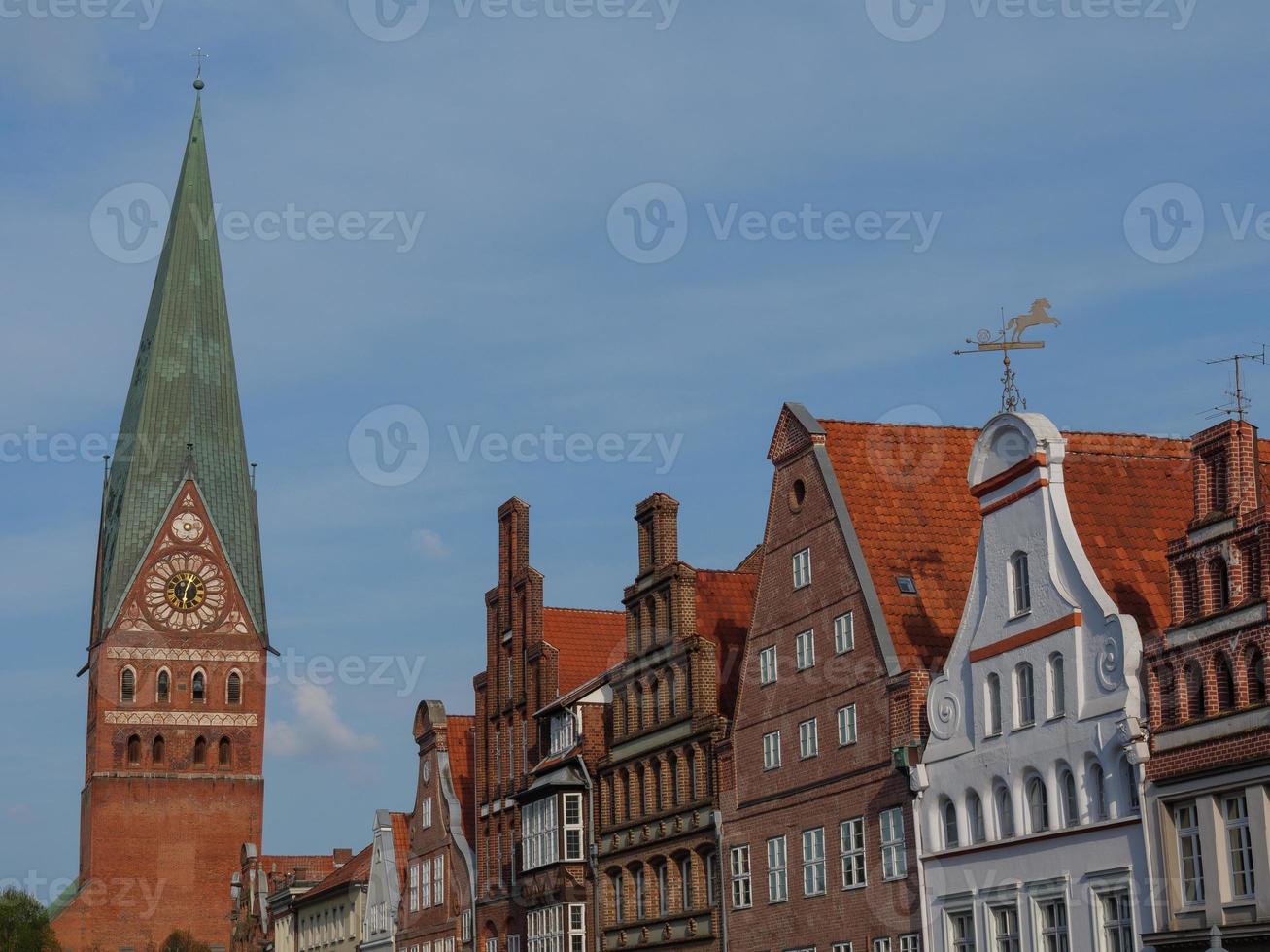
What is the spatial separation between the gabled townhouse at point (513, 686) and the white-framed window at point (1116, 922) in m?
31.0

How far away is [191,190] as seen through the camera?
160m

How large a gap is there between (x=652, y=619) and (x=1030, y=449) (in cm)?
2037

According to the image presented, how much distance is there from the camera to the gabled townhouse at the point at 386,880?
84.3 meters

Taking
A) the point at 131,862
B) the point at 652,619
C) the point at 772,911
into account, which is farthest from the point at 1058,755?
the point at 131,862

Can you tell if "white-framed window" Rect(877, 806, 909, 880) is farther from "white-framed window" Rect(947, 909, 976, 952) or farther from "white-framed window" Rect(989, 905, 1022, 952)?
"white-framed window" Rect(989, 905, 1022, 952)

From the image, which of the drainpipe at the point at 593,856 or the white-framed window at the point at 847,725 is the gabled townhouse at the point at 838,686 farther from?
the drainpipe at the point at 593,856

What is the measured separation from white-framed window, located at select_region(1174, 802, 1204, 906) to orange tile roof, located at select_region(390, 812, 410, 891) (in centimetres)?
5018

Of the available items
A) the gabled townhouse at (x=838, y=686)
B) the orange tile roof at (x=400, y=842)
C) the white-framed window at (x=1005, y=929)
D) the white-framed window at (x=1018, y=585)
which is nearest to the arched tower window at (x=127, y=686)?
the orange tile roof at (x=400, y=842)

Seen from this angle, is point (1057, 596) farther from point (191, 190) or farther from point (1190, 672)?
point (191, 190)

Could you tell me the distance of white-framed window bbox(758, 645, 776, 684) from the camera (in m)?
54.4

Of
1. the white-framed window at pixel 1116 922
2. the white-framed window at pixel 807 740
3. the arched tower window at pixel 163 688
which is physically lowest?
the white-framed window at pixel 1116 922

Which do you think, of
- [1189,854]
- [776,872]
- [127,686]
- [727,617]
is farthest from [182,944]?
[1189,854]

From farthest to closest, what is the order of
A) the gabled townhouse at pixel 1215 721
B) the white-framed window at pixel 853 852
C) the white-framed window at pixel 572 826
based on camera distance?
1. the white-framed window at pixel 572 826
2. the white-framed window at pixel 853 852
3. the gabled townhouse at pixel 1215 721

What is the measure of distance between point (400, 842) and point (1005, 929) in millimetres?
46021
